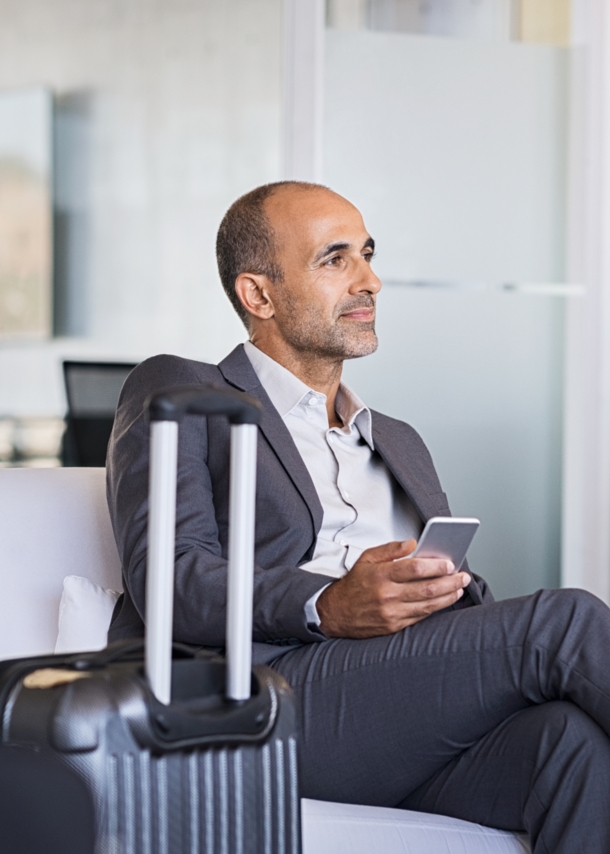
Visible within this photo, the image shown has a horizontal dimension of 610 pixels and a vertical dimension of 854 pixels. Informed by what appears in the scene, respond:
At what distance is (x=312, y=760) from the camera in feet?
4.42

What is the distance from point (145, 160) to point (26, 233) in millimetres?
603

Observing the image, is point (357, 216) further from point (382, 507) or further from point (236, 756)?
point (236, 756)

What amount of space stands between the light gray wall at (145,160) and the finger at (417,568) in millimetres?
3242

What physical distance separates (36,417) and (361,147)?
2.05 m

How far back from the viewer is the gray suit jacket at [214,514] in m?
1.39

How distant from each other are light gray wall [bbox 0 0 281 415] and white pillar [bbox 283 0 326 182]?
127 cm

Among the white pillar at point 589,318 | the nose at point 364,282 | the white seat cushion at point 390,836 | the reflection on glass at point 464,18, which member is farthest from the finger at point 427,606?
the reflection on glass at point 464,18

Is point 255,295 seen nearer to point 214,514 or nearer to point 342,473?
point 342,473

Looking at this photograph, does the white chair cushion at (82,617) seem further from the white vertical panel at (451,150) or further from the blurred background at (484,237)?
the white vertical panel at (451,150)

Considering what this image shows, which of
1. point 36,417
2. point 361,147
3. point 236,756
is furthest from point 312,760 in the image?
point 36,417

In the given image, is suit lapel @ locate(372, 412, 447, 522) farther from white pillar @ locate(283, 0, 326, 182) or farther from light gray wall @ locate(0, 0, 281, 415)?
light gray wall @ locate(0, 0, 281, 415)

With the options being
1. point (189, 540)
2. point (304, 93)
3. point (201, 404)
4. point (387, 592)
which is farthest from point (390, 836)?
point (304, 93)

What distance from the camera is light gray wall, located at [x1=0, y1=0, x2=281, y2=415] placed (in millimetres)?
4508

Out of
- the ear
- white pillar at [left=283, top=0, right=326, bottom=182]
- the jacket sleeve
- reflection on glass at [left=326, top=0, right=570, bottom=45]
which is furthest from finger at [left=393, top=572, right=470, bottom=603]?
reflection on glass at [left=326, top=0, right=570, bottom=45]
